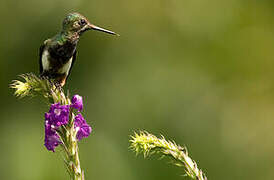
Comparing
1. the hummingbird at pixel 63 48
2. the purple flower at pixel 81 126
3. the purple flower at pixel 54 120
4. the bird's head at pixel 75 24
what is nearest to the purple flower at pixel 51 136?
the purple flower at pixel 54 120

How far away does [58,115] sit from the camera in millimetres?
2668

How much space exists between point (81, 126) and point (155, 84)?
315 inches

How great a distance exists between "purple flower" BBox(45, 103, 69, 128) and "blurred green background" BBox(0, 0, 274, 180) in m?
5.53

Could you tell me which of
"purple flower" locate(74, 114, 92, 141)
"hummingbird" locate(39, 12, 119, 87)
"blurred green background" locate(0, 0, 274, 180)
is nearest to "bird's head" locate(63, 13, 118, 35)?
"hummingbird" locate(39, 12, 119, 87)

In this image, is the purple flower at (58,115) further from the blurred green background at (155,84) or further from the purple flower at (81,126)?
the blurred green background at (155,84)

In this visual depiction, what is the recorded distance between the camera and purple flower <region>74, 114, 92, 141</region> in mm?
2865

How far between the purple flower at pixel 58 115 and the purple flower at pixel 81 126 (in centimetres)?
14

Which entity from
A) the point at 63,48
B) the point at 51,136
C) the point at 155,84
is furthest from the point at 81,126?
the point at 155,84

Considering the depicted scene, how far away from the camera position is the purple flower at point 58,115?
2668 millimetres

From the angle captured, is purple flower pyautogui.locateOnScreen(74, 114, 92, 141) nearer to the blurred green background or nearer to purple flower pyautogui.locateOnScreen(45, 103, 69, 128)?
purple flower pyautogui.locateOnScreen(45, 103, 69, 128)

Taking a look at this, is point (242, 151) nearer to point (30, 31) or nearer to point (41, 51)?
point (30, 31)

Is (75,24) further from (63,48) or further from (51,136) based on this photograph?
(51,136)

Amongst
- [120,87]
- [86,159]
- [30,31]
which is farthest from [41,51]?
[120,87]

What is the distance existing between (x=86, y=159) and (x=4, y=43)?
284 centimetres
